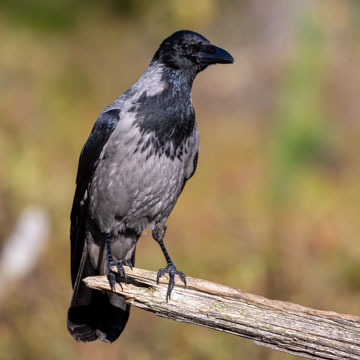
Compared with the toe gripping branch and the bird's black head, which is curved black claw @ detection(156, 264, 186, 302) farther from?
the bird's black head

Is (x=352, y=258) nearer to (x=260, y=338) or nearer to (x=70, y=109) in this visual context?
(x=260, y=338)

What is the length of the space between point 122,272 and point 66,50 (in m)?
8.57

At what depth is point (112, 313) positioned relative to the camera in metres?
4.95

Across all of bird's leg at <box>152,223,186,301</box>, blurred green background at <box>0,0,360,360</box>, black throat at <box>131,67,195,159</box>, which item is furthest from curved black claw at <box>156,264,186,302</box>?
blurred green background at <box>0,0,360,360</box>

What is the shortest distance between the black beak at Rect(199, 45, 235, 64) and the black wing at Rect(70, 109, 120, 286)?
674 mm

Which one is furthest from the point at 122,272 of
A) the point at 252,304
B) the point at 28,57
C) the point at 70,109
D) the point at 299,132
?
the point at 28,57

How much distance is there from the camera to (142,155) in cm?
441

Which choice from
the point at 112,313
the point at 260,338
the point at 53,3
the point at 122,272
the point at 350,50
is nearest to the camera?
the point at 260,338

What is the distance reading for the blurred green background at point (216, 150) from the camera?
269 inches

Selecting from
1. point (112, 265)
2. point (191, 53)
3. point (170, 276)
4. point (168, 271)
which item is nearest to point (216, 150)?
point (191, 53)

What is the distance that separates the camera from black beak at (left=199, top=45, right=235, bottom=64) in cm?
453

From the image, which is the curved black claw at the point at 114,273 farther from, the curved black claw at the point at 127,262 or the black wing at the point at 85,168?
the black wing at the point at 85,168

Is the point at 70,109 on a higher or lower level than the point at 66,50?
lower

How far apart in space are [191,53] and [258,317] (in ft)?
6.10
